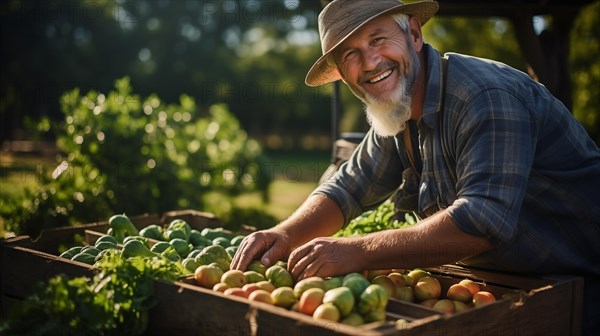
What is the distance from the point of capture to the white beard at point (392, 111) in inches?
120

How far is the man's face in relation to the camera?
119 inches

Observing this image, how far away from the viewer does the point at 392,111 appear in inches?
121

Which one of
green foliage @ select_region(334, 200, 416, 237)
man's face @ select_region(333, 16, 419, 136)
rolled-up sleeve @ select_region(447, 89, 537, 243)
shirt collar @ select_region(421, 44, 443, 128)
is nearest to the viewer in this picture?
rolled-up sleeve @ select_region(447, 89, 537, 243)

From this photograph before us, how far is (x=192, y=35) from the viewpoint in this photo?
108 ft

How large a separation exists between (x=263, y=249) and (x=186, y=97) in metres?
5.08

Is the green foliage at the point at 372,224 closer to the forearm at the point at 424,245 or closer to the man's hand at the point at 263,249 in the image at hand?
the man's hand at the point at 263,249

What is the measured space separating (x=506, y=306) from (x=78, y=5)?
25.2 meters

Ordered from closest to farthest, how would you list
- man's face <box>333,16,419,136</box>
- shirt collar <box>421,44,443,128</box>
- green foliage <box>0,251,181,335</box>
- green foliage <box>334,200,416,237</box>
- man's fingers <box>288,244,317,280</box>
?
green foliage <box>0,251,181,335</box> → man's fingers <box>288,244,317,280</box> → shirt collar <box>421,44,443,128</box> → man's face <box>333,16,419,136</box> → green foliage <box>334,200,416,237</box>

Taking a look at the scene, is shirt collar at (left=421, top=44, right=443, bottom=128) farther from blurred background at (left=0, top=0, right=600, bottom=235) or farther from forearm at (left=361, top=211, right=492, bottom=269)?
blurred background at (left=0, top=0, right=600, bottom=235)

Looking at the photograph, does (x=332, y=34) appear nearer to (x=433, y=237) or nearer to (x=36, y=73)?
(x=433, y=237)

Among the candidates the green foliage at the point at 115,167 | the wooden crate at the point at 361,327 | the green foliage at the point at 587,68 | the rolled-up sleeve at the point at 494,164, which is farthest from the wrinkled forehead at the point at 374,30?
the green foliage at the point at 587,68

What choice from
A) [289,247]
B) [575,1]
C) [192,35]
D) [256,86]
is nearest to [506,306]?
[289,247]

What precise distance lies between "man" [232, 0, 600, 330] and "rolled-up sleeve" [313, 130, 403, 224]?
4.4 inches

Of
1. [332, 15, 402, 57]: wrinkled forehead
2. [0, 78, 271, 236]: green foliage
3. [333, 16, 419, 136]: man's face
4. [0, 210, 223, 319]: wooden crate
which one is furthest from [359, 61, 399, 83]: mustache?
[0, 78, 271, 236]: green foliage
